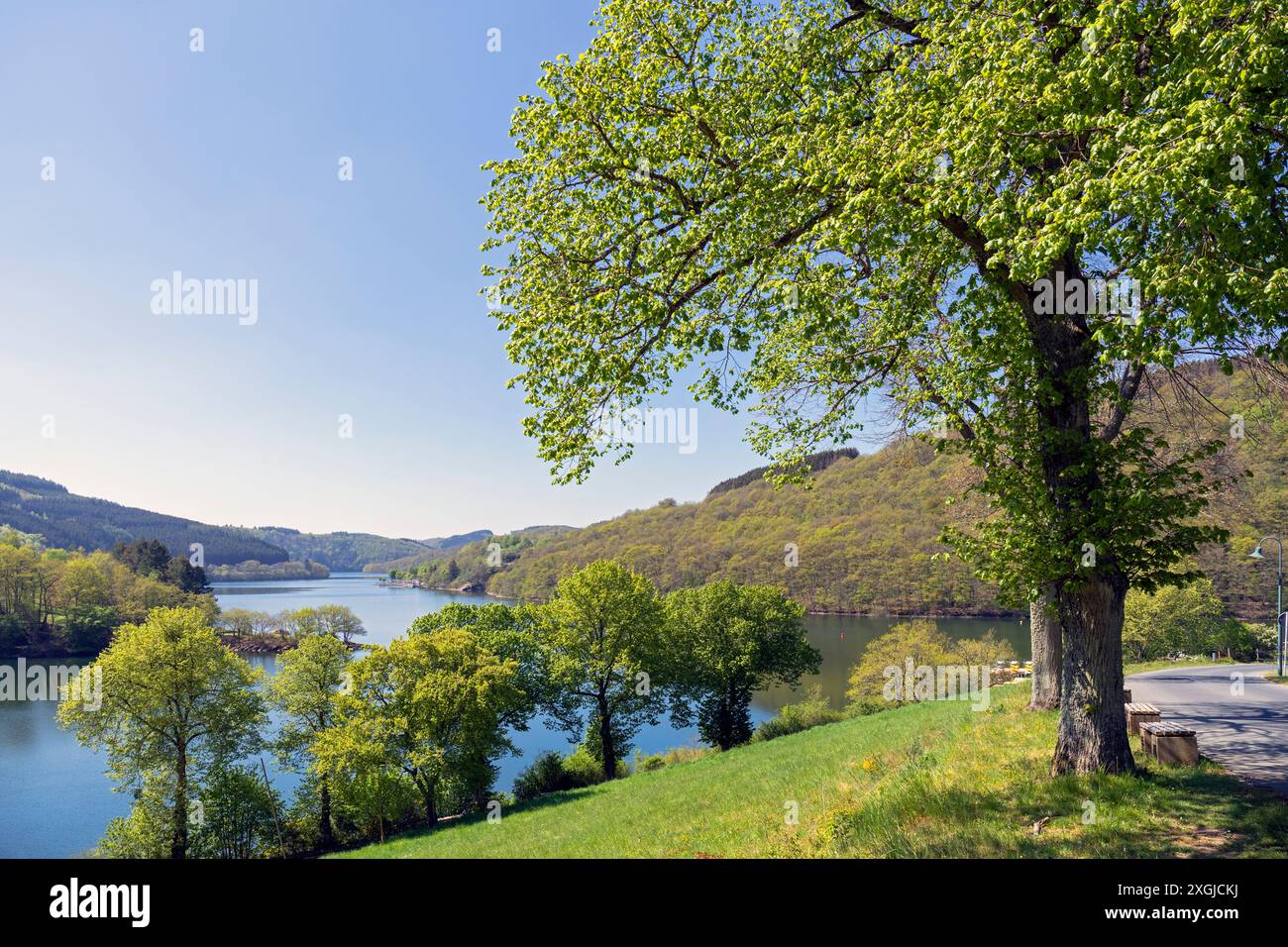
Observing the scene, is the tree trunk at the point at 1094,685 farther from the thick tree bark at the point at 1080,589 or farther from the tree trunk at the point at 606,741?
the tree trunk at the point at 606,741

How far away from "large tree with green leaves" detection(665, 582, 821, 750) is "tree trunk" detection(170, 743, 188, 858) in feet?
77.6

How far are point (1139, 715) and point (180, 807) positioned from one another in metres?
32.7

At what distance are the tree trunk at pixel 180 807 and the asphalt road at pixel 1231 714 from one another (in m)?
32.1

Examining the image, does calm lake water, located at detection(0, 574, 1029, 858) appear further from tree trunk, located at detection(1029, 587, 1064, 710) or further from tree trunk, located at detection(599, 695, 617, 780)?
tree trunk, located at detection(1029, 587, 1064, 710)

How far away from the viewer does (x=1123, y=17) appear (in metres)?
5.50

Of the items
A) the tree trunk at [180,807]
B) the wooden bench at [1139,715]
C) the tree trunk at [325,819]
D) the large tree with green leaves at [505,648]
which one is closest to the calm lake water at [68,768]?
the tree trunk at [180,807]

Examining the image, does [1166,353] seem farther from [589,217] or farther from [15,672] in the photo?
Result: [15,672]

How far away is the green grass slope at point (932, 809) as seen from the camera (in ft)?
21.7

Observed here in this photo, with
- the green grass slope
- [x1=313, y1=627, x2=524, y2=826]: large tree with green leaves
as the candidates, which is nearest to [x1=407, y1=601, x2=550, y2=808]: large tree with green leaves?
[x1=313, y1=627, x2=524, y2=826]: large tree with green leaves

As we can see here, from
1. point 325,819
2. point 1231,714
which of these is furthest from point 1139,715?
point 325,819

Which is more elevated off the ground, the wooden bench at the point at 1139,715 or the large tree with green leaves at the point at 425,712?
the wooden bench at the point at 1139,715

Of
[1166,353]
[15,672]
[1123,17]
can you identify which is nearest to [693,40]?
[1123,17]

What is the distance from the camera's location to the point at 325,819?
94.3 feet
